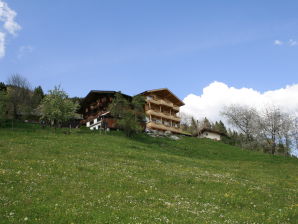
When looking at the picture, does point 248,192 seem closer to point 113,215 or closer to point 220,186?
point 220,186

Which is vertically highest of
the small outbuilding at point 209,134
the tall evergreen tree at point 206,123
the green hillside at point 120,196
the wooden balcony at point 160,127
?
the tall evergreen tree at point 206,123

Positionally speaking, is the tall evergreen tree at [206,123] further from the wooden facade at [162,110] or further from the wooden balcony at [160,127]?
the wooden balcony at [160,127]

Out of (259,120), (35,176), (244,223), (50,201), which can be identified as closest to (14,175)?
(35,176)

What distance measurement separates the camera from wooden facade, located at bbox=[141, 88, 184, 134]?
275ft

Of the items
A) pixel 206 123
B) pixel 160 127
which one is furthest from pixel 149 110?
pixel 206 123

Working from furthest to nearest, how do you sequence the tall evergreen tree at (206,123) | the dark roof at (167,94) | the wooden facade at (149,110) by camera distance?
the tall evergreen tree at (206,123) → the dark roof at (167,94) → the wooden facade at (149,110)

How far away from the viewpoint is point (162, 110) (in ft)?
302

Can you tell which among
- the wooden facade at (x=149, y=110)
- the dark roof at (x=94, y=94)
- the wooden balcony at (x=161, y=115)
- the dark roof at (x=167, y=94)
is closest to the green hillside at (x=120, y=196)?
the wooden facade at (x=149, y=110)

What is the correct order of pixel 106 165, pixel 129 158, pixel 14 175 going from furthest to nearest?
1. pixel 129 158
2. pixel 106 165
3. pixel 14 175

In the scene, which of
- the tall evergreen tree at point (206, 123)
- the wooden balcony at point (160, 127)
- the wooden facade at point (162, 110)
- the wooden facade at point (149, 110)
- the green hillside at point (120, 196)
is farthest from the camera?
the tall evergreen tree at point (206, 123)

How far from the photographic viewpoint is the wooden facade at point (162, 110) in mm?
83675

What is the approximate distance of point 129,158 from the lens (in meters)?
33.0

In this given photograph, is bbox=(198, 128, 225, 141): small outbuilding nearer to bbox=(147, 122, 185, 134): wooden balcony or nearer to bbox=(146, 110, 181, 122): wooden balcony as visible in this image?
bbox=(146, 110, 181, 122): wooden balcony

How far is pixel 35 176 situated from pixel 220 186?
12.0 meters
